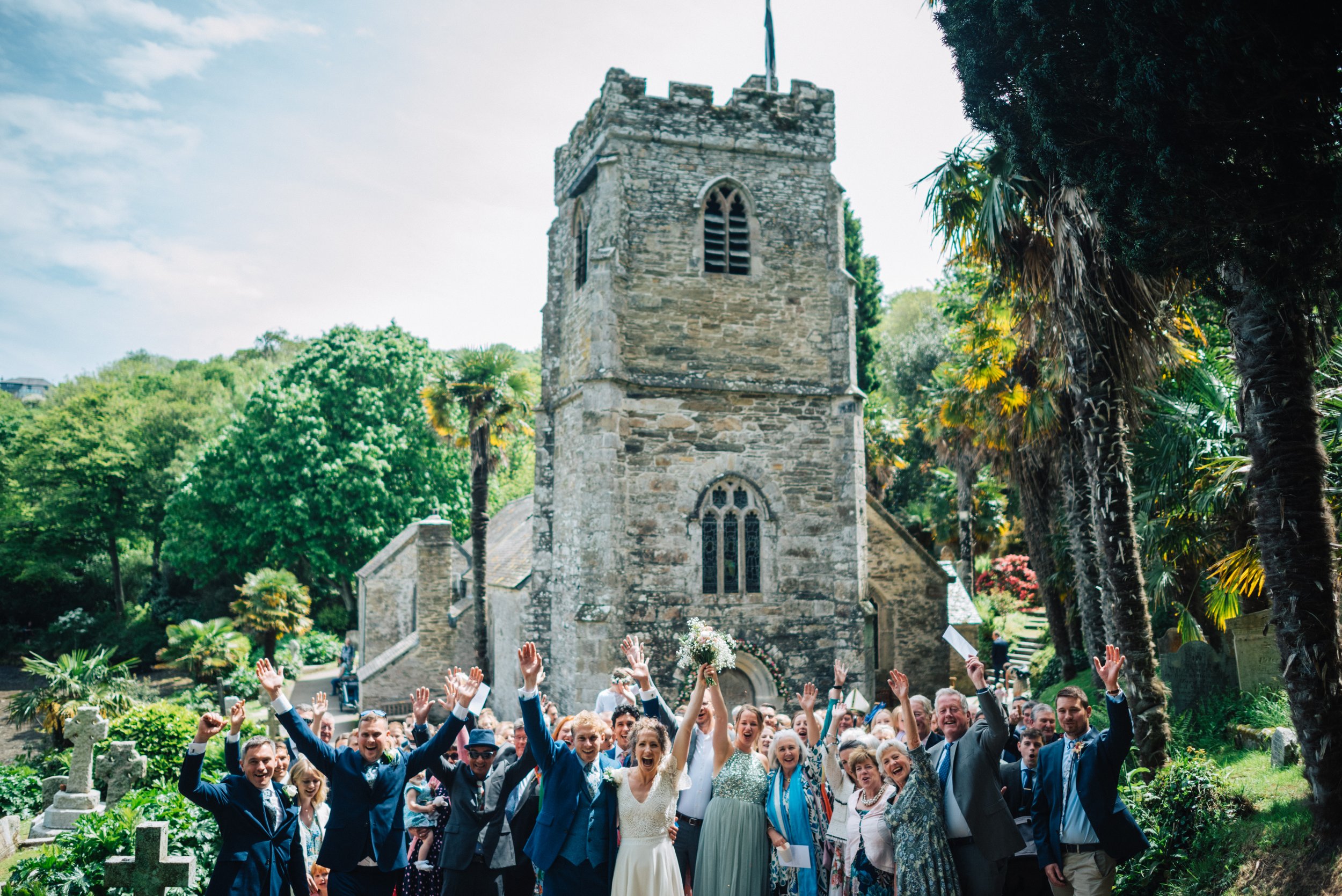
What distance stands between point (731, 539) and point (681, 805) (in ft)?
31.1

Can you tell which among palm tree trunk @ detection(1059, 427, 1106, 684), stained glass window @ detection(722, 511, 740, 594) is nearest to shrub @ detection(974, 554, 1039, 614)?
stained glass window @ detection(722, 511, 740, 594)

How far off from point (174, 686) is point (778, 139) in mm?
27131

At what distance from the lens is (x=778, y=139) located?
16406 millimetres

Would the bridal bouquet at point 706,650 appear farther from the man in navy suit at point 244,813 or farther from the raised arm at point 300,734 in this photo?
the man in navy suit at point 244,813

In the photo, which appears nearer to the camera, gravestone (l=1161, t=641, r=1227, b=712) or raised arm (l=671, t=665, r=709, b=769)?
raised arm (l=671, t=665, r=709, b=769)

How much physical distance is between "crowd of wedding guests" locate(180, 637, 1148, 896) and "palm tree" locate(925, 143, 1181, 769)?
291 cm

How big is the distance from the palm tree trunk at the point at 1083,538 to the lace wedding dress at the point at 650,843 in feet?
29.0

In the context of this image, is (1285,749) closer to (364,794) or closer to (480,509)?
(364,794)

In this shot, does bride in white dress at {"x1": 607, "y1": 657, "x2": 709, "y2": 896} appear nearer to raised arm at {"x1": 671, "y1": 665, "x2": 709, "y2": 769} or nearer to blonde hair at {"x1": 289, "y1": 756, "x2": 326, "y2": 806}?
raised arm at {"x1": 671, "y1": 665, "x2": 709, "y2": 769}

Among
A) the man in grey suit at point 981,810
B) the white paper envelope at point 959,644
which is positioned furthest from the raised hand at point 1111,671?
the white paper envelope at point 959,644

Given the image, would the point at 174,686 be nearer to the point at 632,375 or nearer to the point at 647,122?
the point at 632,375

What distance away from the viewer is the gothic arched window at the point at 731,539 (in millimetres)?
15539

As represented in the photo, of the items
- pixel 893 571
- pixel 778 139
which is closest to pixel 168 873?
pixel 778 139

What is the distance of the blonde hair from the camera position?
21.7 ft
